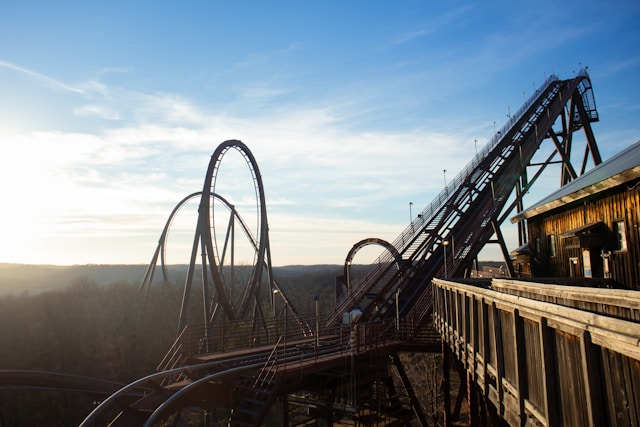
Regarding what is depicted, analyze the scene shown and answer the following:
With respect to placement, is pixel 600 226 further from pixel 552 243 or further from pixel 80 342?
pixel 80 342

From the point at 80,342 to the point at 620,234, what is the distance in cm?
3718

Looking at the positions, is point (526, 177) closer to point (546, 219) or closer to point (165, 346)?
point (546, 219)

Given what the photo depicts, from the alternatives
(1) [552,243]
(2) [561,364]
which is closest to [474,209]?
(1) [552,243]

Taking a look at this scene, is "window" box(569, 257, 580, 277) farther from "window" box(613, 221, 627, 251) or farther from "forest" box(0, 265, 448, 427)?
"forest" box(0, 265, 448, 427)

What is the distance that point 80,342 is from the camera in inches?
1438

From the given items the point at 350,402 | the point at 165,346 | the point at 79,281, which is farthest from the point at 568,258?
the point at 79,281

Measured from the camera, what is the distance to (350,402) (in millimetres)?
15352

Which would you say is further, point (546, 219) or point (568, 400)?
point (546, 219)

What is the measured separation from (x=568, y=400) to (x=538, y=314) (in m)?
0.78

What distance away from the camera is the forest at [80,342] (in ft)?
97.9

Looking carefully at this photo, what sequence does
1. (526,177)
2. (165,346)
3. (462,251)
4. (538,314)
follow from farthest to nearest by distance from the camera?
(165,346)
(526,177)
(462,251)
(538,314)

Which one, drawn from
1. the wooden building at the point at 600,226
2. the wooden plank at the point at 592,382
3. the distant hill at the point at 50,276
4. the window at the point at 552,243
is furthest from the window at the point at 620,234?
the distant hill at the point at 50,276

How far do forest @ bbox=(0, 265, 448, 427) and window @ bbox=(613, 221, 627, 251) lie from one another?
1892 centimetres

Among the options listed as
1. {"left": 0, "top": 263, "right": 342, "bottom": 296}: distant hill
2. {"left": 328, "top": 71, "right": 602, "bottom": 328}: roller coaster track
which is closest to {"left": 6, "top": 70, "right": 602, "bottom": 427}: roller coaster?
{"left": 328, "top": 71, "right": 602, "bottom": 328}: roller coaster track
